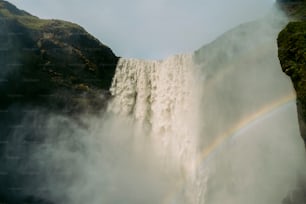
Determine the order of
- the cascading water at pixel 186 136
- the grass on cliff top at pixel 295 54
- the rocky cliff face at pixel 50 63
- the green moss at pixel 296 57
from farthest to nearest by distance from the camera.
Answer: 1. the rocky cliff face at pixel 50 63
2. the cascading water at pixel 186 136
3. the grass on cliff top at pixel 295 54
4. the green moss at pixel 296 57

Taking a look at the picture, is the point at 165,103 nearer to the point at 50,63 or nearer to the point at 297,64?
the point at 50,63

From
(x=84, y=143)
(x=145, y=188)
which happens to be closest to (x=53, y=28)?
(x=84, y=143)

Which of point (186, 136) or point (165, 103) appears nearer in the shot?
point (186, 136)

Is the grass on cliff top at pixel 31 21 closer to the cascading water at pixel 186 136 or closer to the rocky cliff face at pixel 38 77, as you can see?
the rocky cliff face at pixel 38 77

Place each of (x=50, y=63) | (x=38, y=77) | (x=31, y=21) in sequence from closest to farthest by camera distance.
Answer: (x=38, y=77) → (x=50, y=63) → (x=31, y=21)

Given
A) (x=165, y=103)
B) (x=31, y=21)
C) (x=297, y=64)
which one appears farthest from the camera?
(x=31, y=21)

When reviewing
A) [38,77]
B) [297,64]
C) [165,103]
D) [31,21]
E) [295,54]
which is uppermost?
[31,21]

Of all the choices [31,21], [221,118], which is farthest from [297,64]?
[31,21]

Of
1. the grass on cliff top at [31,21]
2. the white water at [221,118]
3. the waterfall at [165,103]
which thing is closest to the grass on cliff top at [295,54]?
the white water at [221,118]

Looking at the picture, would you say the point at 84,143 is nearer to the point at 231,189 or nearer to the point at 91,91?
the point at 91,91
